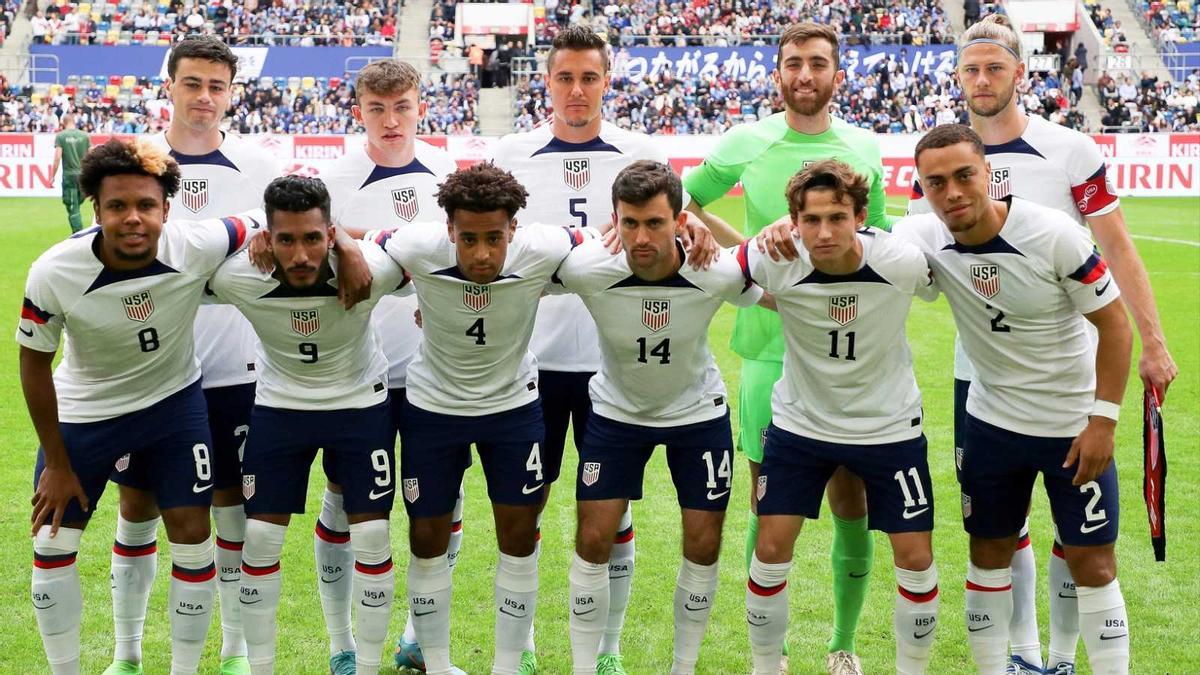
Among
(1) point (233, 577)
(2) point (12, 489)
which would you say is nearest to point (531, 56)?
(2) point (12, 489)

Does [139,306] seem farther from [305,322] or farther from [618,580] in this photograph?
[618,580]

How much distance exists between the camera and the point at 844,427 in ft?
15.5

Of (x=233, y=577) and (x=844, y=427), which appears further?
(x=233, y=577)

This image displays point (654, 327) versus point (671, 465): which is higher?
point (654, 327)

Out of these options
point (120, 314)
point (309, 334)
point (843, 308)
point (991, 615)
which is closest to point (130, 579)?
point (120, 314)

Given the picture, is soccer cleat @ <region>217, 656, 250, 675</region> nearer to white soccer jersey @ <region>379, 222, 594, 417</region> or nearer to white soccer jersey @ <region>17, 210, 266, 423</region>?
white soccer jersey @ <region>17, 210, 266, 423</region>

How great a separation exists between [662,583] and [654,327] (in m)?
2.18

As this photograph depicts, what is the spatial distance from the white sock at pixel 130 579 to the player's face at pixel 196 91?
1772 millimetres

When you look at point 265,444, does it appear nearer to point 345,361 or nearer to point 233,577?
point 345,361

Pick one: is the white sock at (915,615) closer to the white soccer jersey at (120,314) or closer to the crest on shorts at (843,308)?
the crest on shorts at (843,308)

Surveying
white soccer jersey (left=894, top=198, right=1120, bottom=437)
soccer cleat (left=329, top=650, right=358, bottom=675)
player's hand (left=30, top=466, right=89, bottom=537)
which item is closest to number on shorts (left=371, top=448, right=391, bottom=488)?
soccer cleat (left=329, top=650, right=358, bottom=675)

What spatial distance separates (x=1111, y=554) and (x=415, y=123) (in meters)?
3.51

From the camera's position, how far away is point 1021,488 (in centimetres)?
481

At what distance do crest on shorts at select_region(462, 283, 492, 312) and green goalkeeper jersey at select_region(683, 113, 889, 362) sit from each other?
1.19m
